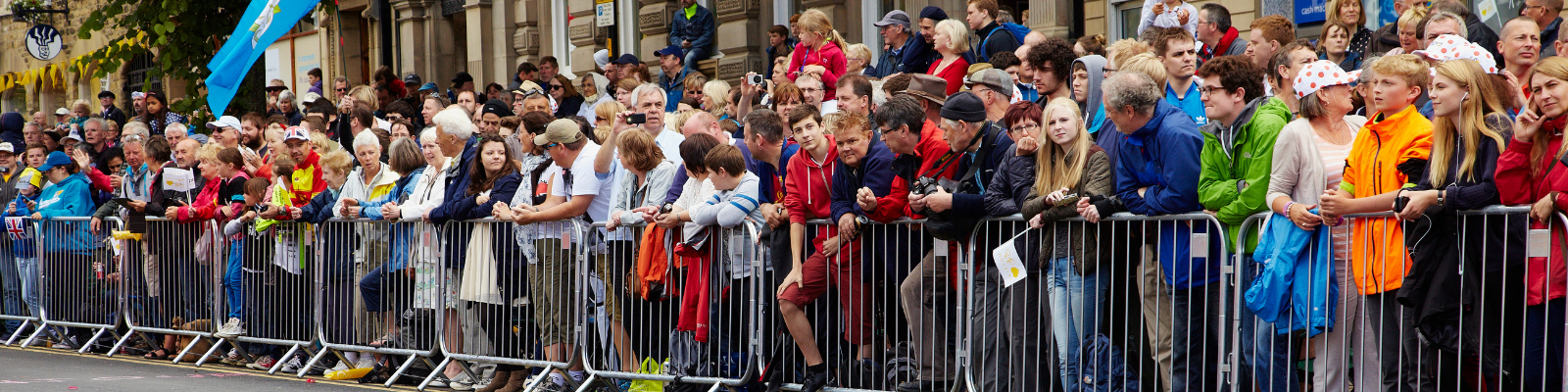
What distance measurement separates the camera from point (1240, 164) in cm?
568

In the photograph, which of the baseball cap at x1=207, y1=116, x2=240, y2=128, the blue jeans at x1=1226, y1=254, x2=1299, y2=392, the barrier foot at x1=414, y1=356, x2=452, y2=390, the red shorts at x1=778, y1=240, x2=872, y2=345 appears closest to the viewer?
the blue jeans at x1=1226, y1=254, x2=1299, y2=392

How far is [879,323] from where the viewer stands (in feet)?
23.1

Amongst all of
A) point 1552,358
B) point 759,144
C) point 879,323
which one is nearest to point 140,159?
point 759,144

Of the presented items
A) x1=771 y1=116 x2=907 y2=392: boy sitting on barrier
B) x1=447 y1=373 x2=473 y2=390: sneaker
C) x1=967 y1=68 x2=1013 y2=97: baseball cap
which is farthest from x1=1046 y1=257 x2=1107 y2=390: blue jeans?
x1=447 y1=373 x2=473 y2=390: sneaker

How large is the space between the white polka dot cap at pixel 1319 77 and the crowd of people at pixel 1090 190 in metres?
0.01

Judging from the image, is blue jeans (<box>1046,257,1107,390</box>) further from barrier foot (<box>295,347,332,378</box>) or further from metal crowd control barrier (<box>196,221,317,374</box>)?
metal crowd control barrier (<box>196,221,317,374</box>)

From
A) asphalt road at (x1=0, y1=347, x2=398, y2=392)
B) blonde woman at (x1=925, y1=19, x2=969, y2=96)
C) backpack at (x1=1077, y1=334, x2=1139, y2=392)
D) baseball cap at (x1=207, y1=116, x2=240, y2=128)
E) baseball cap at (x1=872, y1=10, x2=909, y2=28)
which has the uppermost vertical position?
baseball cap at (x1=872, y1=10, x2=909, y2=28)

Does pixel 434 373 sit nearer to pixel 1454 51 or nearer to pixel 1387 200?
pixel 1387 200

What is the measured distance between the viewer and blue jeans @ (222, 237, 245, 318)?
10.1m

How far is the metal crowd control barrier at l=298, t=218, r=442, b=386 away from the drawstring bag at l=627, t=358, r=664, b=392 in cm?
140

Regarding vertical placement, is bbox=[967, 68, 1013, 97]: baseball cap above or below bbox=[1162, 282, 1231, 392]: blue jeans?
above

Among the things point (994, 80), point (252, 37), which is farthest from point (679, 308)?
point (252, 37)

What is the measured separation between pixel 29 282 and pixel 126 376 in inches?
131

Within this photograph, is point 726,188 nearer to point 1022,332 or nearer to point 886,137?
point 886,137
